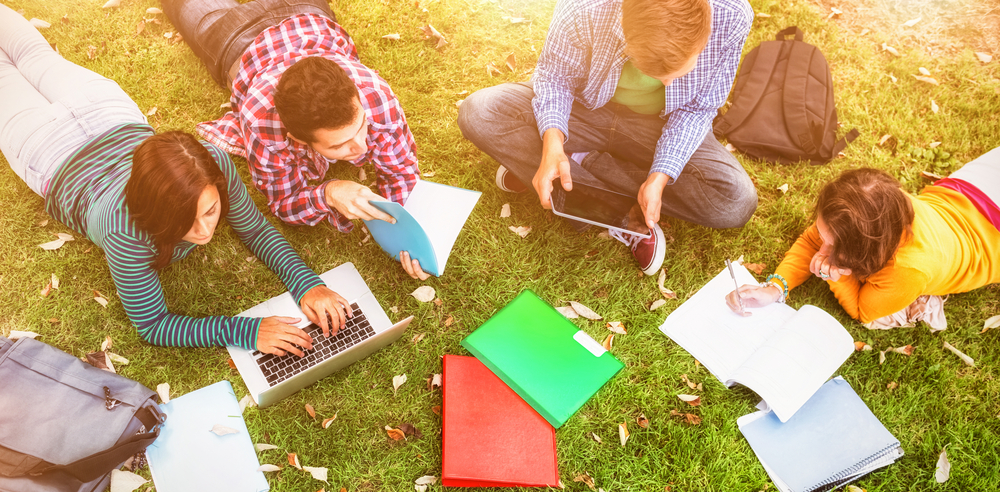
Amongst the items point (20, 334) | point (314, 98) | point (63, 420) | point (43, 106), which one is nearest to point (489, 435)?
point (314, 98)

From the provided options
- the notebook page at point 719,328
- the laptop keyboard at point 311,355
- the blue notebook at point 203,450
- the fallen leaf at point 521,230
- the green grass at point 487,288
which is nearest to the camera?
the blue notebook at point 203,450

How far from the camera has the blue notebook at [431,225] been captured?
11.7 feet

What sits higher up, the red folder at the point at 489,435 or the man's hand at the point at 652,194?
the man's hand at the point at 652,194

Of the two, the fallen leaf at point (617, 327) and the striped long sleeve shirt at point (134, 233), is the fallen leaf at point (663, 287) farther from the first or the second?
the striped long sleeve shirt at point (134, 233)

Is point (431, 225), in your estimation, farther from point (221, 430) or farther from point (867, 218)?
point (867, 218)

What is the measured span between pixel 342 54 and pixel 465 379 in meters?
2.58

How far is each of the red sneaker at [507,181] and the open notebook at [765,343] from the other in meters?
1.60

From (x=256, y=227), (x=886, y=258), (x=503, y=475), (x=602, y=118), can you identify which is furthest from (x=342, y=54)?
(x=886, y=258)

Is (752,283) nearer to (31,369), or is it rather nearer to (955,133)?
(955,133)

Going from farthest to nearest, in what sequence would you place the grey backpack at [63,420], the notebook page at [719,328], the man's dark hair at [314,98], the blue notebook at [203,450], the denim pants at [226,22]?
1. the denim pants at [226,22]
2. the notebook page at [719,328]
3. the blue notebook at [203,450]
4. the grey backpack at [63,420]
5. the man's dark hair at [314,98]

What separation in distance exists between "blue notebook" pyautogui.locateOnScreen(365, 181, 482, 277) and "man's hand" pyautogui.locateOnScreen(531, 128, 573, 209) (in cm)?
46

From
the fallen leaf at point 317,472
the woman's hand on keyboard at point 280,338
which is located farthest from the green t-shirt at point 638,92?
the fallen leaf at point 317,472

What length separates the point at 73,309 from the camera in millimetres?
3855

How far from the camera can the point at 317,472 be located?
3.49 meters
